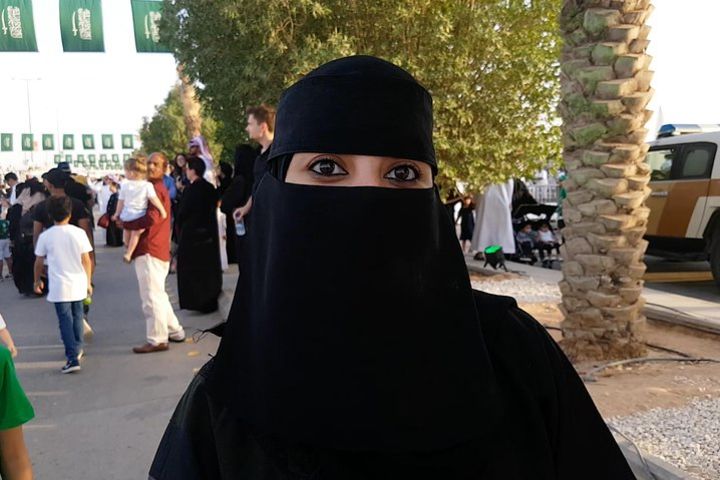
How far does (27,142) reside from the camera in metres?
59.0

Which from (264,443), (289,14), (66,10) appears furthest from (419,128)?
(66,10)

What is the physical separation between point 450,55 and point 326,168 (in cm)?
722

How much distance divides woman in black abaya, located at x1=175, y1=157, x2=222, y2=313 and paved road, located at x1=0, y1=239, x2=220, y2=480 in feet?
0.87

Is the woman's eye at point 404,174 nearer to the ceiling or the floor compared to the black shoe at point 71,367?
nearer to the ceiling

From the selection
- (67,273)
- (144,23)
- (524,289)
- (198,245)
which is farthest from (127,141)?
(67,273)

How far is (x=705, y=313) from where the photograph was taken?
6.72 m

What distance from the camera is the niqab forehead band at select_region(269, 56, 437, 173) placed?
129cm

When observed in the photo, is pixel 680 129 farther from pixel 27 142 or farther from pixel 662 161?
pixel 27 142

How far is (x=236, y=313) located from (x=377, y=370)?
346 mm

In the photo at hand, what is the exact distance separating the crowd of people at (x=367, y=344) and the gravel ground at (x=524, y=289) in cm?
638

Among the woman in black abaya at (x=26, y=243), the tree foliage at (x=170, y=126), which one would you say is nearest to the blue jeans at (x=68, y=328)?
the woman in black abaya at (x=26, y=243)

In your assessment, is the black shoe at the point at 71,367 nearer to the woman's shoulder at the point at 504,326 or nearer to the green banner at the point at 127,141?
the woman's shoulder at the point at 504,326

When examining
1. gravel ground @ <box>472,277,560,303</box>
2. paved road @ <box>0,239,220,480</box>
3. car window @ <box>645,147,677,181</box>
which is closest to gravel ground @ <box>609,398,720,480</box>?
paved road @ <box>0,239,220,480</box>

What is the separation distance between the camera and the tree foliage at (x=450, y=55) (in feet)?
25.7
